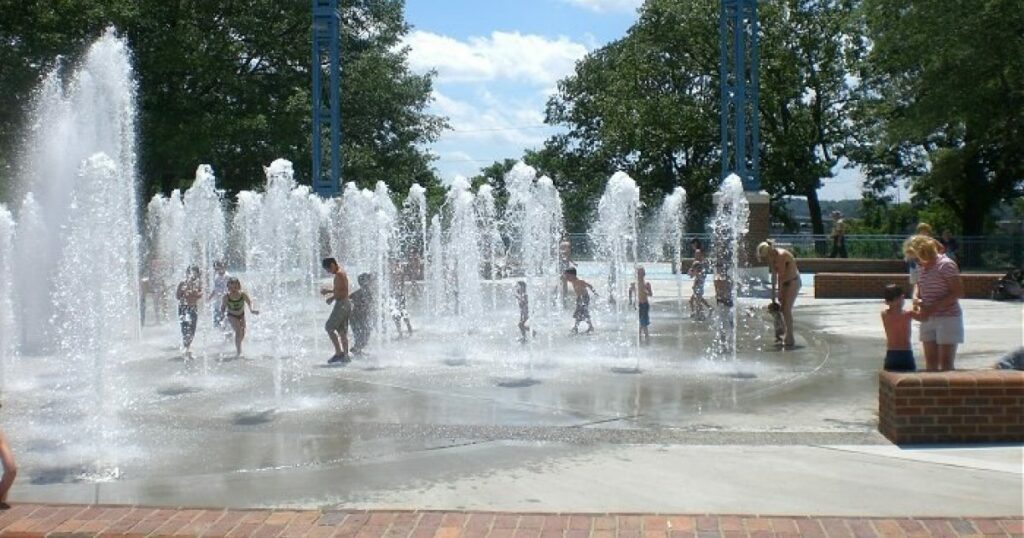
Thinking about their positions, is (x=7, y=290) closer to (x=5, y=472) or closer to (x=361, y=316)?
(x=361, y=316)

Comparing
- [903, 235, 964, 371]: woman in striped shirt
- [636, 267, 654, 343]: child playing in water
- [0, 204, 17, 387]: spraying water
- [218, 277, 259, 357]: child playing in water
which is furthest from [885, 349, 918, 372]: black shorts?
[0, 204, 17, 387]: spraying water

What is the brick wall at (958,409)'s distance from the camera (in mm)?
7016

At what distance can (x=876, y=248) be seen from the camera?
31.4m

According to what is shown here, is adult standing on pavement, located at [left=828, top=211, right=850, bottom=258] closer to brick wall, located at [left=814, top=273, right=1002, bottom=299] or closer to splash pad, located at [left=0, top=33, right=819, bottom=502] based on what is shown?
brick wall, located at [left=814, top=273, right=1002, bottom=299]

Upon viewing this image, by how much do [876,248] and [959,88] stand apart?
6705mm

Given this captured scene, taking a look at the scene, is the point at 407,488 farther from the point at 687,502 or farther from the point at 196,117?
the point at 196,117

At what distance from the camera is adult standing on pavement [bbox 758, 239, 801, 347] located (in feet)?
41.0

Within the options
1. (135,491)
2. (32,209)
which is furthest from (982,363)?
(32,209)

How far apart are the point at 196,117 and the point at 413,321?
17.2 metres

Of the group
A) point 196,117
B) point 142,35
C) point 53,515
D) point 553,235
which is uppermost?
point 142,35

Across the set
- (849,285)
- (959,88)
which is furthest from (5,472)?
(959,88)

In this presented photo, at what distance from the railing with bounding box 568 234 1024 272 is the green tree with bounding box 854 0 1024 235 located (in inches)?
123

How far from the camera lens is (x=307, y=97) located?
109ft

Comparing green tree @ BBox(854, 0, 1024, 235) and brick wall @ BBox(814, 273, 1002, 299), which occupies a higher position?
green tree @ BBox(854, 0, 1024, 235)
